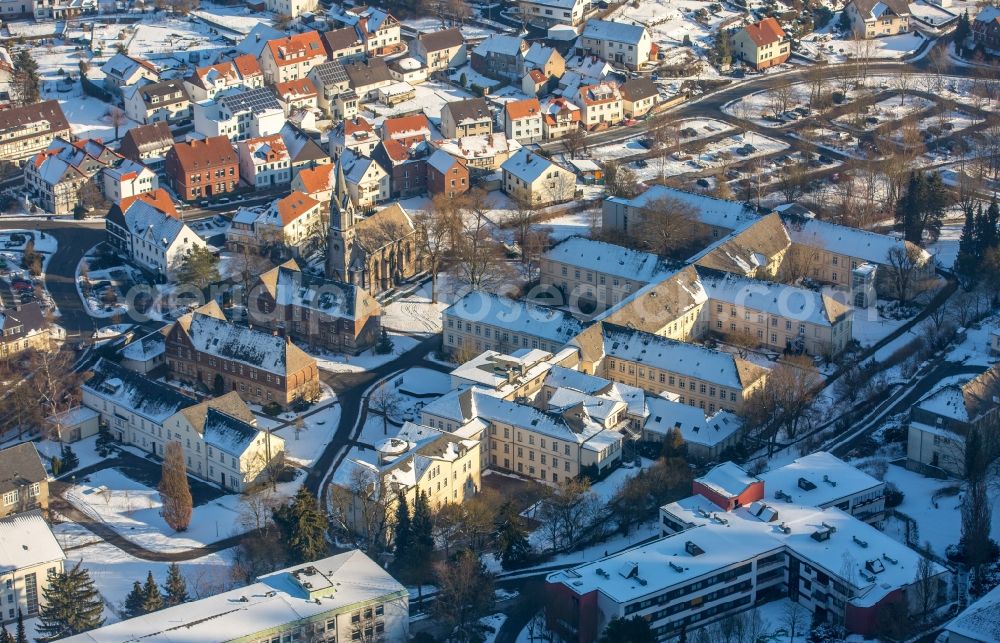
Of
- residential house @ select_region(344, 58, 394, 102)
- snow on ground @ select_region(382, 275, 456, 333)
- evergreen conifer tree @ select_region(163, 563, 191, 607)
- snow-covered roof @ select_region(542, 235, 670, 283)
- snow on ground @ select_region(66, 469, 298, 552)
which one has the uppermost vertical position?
residential house @ select_region(344, 58, 394, 102)

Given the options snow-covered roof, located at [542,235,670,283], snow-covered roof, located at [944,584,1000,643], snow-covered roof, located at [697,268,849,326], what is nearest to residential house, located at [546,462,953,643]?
snow-covered roof, located at [944,584,1000,643]

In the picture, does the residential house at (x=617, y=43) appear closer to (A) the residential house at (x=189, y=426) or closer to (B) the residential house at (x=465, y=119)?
(B) the residential house at (x=465, y=119)

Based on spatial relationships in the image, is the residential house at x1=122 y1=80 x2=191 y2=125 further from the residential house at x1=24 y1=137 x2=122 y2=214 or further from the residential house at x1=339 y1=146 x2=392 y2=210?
the residential house at x1=339 y1=146 x2=392 y2=210

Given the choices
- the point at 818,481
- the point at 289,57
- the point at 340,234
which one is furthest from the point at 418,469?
the point at 289,57

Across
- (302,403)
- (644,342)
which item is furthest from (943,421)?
(302,403)

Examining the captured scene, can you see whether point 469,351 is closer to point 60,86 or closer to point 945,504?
point 945,504
